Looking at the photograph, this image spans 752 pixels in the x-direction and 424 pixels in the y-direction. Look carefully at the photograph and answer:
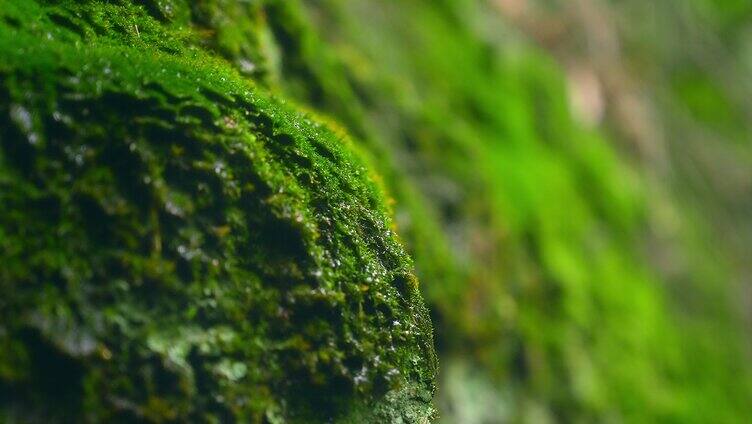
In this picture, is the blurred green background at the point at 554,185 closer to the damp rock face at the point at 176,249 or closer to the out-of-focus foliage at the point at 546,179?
the out-of-focus foliage at the point at 546,179

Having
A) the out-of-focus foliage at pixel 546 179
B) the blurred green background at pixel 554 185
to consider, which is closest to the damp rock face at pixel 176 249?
the out-of-focus foliage at pixel 546 179

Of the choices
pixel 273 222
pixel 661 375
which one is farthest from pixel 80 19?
pixel 661 375

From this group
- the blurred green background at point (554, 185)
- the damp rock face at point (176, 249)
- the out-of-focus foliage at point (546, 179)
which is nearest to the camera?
the damp rock face at point (176, 249)

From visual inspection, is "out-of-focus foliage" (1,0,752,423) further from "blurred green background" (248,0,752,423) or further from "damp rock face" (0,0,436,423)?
"damp rock face" (0,0,436,423)

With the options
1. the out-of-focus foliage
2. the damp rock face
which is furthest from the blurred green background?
the damp rock face

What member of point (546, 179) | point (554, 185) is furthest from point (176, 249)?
point (554, 185)

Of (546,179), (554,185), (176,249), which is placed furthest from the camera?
(554,185)

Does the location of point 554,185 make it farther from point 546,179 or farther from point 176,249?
point 176,249
